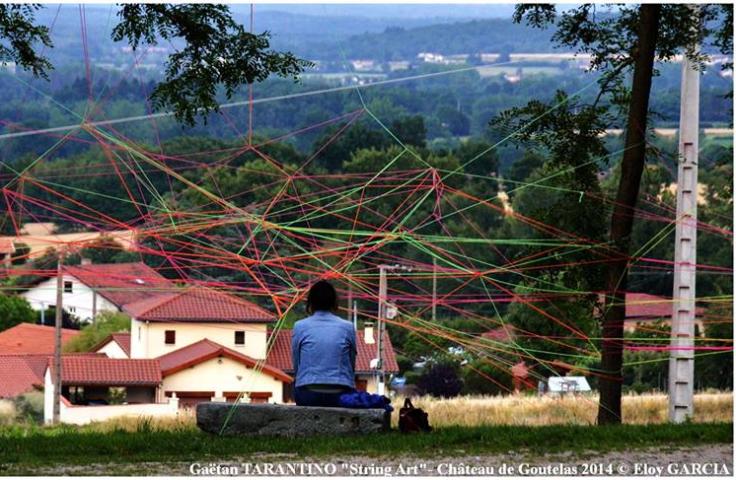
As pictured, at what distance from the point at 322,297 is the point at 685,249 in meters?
7.95

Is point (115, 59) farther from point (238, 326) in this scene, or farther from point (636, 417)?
point (636, 417)

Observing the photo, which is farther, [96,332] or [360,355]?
[96,332]

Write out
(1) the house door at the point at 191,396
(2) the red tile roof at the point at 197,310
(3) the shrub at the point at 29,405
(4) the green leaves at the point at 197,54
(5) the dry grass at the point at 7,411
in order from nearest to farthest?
(4) the green leaves at the point at 197,54
(5) the dry grass at the point at 7,411
(3) the shrub at the point at 29,405
(1) the house door at the point at 191,396
(2) the red tile roof at the point at 197,310

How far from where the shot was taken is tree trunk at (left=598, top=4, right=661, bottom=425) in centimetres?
1759

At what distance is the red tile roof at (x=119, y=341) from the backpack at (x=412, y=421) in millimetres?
49067

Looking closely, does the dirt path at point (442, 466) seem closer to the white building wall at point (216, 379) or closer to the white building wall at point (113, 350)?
the white building wall at point (216, 379)

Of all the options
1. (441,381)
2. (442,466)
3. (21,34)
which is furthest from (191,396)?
(442,466)

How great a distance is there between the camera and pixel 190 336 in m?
58.5

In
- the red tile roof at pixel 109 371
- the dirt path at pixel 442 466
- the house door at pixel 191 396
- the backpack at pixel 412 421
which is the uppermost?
the backpack at pixel 412 421

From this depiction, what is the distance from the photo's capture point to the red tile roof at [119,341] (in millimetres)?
62312

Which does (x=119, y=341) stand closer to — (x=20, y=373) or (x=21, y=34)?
(x=20, y=373)

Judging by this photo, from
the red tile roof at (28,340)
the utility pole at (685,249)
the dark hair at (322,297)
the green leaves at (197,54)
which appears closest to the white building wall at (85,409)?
the red tile roof at (28,340)

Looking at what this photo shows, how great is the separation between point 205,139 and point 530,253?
191 feet

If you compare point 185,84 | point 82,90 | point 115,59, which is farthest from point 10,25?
point 115,59
